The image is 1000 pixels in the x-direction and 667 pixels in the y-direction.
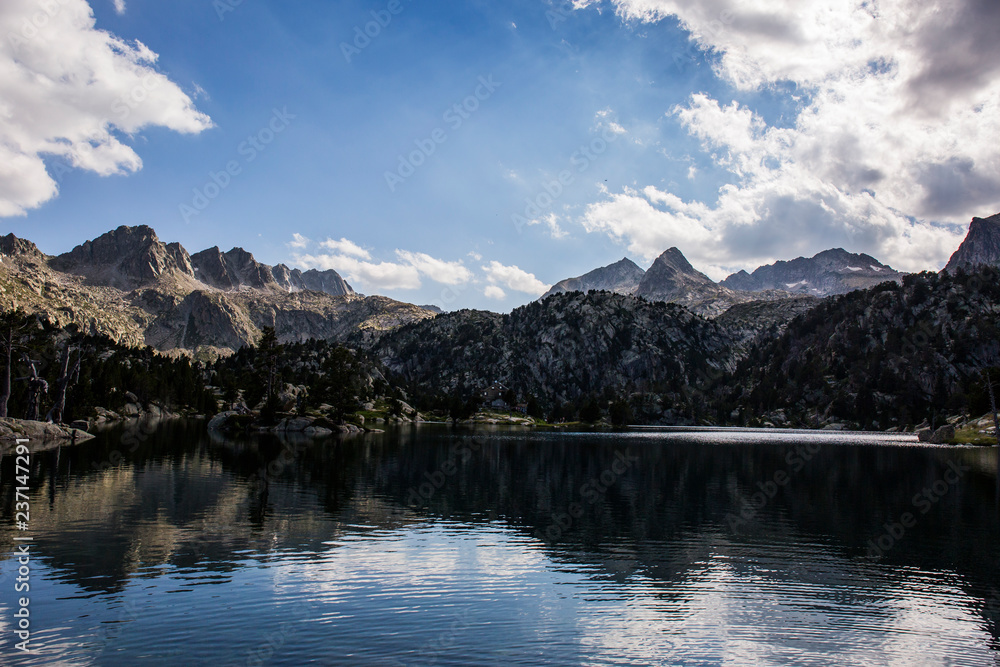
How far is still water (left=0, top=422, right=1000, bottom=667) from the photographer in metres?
20.0

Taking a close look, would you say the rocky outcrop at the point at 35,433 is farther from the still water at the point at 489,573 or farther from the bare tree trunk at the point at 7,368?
the still water at the point at 489,573

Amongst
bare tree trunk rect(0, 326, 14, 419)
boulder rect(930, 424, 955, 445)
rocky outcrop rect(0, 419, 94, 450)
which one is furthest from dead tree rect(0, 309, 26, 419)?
boulder rect(930, 424, 955, 445)

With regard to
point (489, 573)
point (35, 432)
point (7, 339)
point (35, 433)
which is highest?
point (7, 339)

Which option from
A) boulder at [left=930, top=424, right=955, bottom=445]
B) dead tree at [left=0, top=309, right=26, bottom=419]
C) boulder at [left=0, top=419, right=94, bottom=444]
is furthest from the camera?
boulder at [left=930, top=424, right=955, bottom=445]

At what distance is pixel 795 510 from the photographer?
50438 millimetres

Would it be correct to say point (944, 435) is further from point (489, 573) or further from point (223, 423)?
point (223, 423)

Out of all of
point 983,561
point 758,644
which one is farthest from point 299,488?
point 983,561

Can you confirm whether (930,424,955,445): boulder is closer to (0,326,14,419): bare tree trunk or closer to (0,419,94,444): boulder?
(0,419,94,444): boulder

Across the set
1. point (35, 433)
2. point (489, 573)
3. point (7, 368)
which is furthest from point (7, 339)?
point (489, 573)

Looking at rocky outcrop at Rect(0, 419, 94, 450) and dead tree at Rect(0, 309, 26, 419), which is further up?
dead tree at Rect(0, 309, 26, 419)

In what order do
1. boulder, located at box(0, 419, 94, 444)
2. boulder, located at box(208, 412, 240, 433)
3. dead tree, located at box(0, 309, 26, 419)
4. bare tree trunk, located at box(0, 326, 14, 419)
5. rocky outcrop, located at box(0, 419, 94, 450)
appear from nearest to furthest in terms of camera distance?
rocky outcrop, located at box(0, 419, 94, 450) → boulder, located at box(0, 419, 94, 444) → bare tree trunk, located at box(0, 326, 14, 419) → dead tree, located at box(0, 309, 26, 419) → boulder, located at box(208, 412, 240, 433)

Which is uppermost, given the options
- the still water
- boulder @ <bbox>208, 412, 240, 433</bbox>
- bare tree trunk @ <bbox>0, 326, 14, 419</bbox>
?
bare tree trunk @ <bbox>0, 326, 14, 419</bbox>

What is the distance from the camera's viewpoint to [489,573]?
29375 mm

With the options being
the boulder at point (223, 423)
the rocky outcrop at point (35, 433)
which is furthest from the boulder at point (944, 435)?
the rocky outcrop at point (35, 433)
